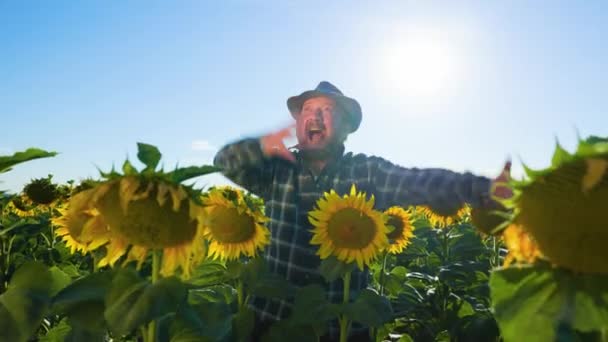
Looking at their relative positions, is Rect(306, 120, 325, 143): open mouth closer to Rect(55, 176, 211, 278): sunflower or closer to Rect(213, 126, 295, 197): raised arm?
Rect(213, 126, 295, 197): raised arm

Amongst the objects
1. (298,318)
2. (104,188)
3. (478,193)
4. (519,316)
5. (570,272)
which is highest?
(478,193)

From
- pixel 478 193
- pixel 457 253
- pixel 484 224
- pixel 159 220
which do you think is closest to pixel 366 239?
pixel 484 224

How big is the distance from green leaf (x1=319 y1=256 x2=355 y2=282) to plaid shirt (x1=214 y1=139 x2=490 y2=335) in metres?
0.67

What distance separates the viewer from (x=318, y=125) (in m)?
3.91

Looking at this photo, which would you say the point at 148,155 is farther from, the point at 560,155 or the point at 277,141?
the point at 277,141

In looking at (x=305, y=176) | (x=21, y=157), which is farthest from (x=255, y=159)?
(x=21, y=157)

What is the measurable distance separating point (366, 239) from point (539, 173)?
72.8 inches

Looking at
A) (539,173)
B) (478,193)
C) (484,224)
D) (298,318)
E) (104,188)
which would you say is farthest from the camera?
(484,224)

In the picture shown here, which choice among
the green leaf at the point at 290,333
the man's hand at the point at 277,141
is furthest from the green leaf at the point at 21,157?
the man's hand at the point at 277,141

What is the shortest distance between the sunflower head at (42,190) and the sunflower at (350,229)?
5355 millimetres

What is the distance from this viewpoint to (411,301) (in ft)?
14.8

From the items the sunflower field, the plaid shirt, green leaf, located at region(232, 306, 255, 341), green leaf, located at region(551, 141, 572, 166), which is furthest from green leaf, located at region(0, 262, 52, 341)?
the plaid shirt

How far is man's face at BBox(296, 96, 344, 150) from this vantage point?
154 inches

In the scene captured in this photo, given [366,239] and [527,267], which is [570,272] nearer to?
[527,267]
